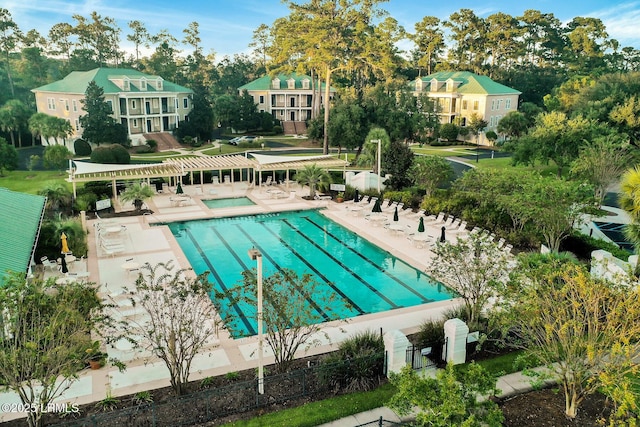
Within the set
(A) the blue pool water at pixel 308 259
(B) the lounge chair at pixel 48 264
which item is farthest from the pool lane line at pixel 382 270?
(B) the lounge chair at pixel 48 264

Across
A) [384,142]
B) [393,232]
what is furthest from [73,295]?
[384,142]

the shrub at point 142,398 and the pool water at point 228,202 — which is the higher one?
the pool water at point 228,202

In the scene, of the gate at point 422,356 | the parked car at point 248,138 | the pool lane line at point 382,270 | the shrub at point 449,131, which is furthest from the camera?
the parked car at point 248,138

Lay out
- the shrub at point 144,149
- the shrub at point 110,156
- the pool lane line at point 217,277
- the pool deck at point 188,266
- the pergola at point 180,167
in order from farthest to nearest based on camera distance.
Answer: the shrub at point 144,149 < the shrub at point 110,156 < the pergola at point 180,167 < the pool lane line at point 217,277 < the pool deck at point 188,266

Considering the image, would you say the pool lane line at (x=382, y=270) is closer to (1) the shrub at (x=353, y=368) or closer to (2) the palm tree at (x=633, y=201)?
(1) the shrub at (x=353, y=368)

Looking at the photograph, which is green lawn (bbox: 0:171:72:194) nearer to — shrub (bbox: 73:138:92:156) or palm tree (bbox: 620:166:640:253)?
shrub (bbox: 73:138:92:156)

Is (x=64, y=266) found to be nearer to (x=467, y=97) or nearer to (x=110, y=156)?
(x=110, y=156)

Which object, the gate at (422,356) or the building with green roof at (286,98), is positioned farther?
the building with green roof at (286,98)
